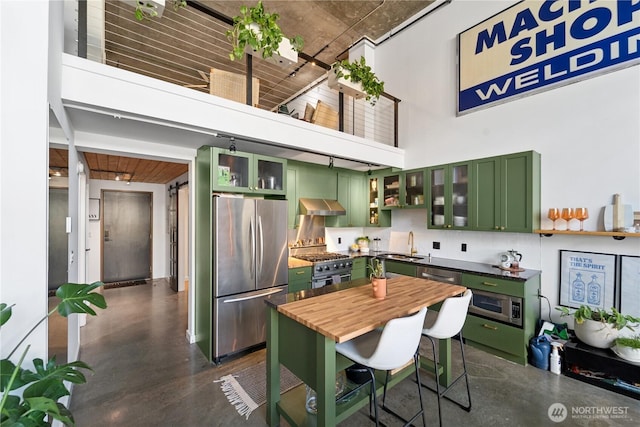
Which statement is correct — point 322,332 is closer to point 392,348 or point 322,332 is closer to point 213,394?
point 392,348

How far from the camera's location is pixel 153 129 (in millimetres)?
2557

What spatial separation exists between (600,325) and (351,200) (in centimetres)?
329

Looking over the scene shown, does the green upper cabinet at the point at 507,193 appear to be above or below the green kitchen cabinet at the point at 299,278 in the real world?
above

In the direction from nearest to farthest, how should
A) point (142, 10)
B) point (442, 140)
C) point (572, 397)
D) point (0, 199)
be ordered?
point (0, 199) < point (142, 10) < point (572, 397) < point (442, 140)

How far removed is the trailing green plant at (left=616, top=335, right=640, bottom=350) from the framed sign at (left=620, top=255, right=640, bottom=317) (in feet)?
0.88

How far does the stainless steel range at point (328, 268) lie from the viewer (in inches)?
148

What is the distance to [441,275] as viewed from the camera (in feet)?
11.4

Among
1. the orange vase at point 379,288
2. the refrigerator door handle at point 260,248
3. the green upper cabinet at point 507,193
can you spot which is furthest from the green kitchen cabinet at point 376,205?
the orange vase at point 379,288

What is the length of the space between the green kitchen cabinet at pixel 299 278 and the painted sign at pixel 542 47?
3.16 metres

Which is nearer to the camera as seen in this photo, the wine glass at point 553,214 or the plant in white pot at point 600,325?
the plant in white pot at point 600,325

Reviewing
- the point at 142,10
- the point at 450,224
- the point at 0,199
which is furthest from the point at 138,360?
the point at 450,224

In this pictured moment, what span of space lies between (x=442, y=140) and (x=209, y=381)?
4.25 m

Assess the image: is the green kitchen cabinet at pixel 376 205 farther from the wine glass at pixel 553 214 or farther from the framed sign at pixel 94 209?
the framed sign at pixel 94 209

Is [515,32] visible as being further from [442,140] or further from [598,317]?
[598,317]
